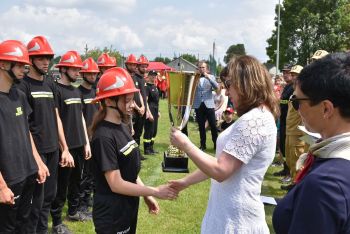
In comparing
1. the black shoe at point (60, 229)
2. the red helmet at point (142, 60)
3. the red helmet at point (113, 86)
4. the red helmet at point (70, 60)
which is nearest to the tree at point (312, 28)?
the red helmet at point (142, 60)

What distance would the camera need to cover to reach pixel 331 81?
138cm

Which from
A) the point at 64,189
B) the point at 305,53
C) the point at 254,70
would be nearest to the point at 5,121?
the point at 64,189

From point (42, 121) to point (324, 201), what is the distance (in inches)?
152

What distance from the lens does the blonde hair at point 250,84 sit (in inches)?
94.9

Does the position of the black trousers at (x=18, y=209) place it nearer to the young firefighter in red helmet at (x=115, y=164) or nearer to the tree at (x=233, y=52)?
the young firefighter in red helmet at (x=115, y=164)

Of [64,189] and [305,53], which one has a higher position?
[305,53]

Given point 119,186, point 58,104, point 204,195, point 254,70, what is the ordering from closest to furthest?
1. point 254,70
2. point 119,186
3. point 58,104
4. point 204,195

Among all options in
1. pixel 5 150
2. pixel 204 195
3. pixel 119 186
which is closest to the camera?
pixel 119 186

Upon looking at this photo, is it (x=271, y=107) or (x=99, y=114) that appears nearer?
(x=271, y=107)

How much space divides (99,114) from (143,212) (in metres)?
3.39

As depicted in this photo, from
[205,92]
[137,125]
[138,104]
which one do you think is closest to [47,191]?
[138,104]

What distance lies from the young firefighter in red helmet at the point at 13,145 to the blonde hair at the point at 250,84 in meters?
2.18

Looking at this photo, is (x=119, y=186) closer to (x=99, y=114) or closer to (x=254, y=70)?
(x=99, y=114)

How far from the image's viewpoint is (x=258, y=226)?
2.50 meters
